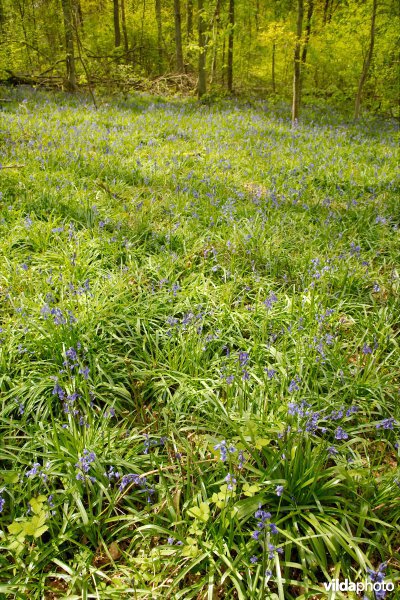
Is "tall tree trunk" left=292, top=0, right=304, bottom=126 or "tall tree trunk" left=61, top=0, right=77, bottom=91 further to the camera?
"tall tree trunk" left=61, top=0, right=77, bottom=91

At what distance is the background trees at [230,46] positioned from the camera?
452 inches

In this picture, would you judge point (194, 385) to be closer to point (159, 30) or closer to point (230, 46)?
A: point (230, 46)

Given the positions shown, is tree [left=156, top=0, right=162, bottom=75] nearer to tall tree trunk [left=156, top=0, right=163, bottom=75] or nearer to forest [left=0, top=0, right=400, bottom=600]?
tall tree trunk [left=156, top=0, right=163, bottom=75]

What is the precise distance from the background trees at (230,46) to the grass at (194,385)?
4.75 m

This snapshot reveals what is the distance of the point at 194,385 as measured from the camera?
291 cm

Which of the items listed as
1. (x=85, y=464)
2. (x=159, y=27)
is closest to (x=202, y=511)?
(x=85, y=464)

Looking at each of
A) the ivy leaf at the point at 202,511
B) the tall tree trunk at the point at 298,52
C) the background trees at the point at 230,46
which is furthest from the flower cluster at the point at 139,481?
the tall tree trunk at the point at 298,52

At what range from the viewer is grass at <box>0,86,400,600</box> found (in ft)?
6.46

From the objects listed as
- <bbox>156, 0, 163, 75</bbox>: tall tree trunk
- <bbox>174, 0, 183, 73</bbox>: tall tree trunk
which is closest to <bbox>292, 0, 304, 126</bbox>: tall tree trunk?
<bbox>174, 0, 183, 73</bbox>: tall tree trunk

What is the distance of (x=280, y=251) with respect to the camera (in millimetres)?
4527

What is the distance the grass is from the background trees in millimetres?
4752

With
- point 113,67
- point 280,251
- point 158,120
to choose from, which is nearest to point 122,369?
point 280,251

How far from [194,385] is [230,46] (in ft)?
56.5

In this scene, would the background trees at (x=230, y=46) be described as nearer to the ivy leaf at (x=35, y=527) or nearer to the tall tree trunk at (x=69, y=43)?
the tall tree trunk at (x=69, y=43)
